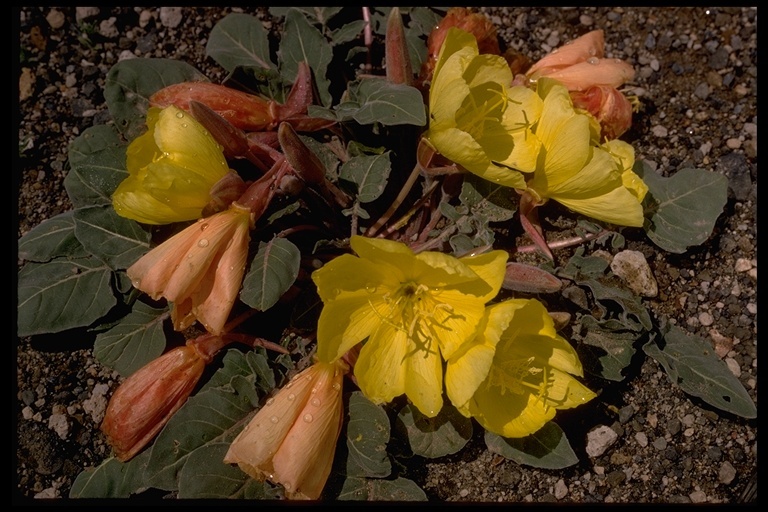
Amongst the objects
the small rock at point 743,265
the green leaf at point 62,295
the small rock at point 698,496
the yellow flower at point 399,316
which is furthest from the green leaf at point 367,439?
the small rock at point 743,265

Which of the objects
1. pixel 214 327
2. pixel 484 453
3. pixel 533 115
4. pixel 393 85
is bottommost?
pixel 484 453

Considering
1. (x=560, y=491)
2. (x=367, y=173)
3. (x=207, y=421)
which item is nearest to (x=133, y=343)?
(x=207, y=421)

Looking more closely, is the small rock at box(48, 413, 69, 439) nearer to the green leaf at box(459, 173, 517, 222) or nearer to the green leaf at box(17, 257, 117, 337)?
the green leaf at box(17, 257, 117, 337)

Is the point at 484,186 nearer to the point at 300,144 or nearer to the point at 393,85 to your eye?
the point at 393,85

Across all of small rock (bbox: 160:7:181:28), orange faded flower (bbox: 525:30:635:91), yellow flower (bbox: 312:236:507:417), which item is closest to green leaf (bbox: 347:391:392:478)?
yellow flower (bbox: 312:236:507:417)

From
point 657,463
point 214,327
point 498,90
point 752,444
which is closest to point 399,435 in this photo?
point 214,327

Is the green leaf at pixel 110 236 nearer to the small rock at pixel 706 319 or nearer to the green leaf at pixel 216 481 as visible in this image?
the green leaf at pixel 216 481

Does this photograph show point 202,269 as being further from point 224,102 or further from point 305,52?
point 305,52
